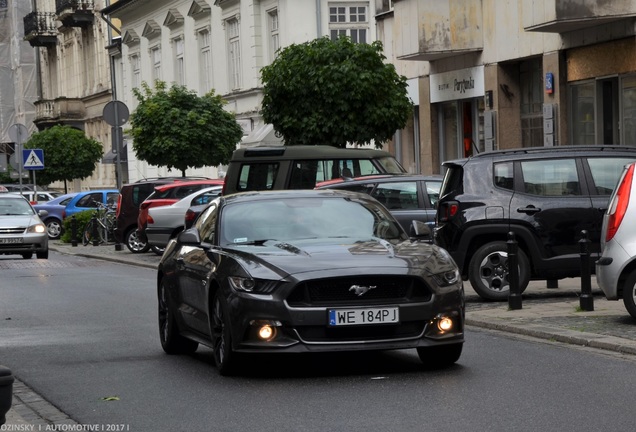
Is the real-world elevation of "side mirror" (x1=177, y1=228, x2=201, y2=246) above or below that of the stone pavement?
above

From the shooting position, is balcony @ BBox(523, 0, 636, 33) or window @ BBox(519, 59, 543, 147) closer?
balcony @ BBox(523, 0, 636, 33)

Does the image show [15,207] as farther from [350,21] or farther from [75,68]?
[75,68]

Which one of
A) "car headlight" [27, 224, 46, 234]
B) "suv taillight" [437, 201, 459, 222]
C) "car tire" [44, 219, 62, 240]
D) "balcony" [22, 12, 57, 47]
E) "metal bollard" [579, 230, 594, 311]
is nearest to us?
"metal bollard" [579, 230, 594, 311]

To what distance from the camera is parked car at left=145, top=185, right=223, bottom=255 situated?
29875mm

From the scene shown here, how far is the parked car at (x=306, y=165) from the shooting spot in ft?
80.4

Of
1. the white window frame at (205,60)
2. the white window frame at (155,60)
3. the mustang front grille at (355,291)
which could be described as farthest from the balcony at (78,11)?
the mustang front grille at (355,291)

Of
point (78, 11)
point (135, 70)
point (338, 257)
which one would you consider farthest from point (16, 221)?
point (78, 11)

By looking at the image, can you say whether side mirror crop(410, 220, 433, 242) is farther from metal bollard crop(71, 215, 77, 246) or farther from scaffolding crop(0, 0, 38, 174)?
scaffolding crop(0, 0, 38, 174)

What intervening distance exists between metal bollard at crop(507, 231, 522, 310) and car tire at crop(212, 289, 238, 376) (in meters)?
5.08

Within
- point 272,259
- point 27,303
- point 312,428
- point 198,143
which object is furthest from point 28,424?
point 198,143

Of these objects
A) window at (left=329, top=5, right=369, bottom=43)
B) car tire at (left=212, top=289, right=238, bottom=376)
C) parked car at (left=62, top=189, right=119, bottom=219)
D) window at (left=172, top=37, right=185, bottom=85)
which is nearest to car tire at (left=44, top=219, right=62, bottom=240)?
parked car at (left=62, top=189, right=119, bottom=219)

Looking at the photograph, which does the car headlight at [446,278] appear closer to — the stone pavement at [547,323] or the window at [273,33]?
the stone pavement at [547,323]

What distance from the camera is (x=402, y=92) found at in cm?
3322

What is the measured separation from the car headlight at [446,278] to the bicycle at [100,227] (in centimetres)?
3016
